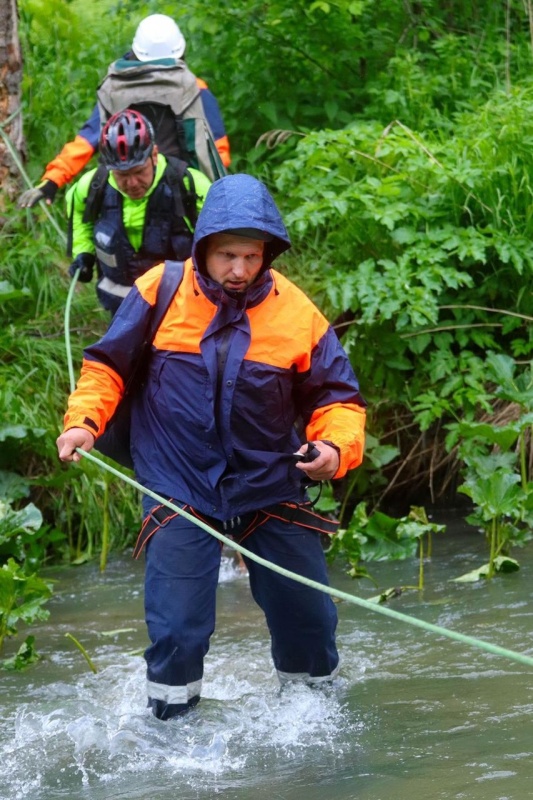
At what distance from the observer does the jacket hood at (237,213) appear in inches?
155

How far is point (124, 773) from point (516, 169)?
5.03m

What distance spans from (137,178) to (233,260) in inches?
105

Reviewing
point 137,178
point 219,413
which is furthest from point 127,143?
point 219,413

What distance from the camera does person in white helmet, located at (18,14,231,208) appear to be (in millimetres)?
7430

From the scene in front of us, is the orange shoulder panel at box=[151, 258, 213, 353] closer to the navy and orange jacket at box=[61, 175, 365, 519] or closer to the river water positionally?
the navy and orange jacket at box=[61, 175, 365, 519]

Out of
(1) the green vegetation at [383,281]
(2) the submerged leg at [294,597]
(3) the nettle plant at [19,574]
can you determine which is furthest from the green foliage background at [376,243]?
(2) the submerged leg at [294,597]

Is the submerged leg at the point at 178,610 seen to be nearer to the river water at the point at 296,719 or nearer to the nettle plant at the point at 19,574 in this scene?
the river water at the point at 296,719

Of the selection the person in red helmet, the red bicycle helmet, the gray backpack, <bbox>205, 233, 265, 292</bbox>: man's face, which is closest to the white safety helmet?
the gray backpack

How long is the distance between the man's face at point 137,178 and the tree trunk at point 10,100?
283cm

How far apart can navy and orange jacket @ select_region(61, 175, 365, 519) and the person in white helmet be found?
3.46 meters

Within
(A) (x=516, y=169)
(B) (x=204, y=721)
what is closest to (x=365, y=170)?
(A) (x=516, y=169)

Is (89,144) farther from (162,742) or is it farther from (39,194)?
(162,742)

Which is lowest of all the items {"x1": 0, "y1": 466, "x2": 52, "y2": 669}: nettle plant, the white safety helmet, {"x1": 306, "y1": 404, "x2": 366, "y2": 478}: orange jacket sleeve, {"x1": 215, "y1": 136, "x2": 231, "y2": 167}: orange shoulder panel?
{"x1": 0, "y1": 466, "x2": 52, "y2": 669}: nettle plant

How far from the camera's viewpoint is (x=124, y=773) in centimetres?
384
